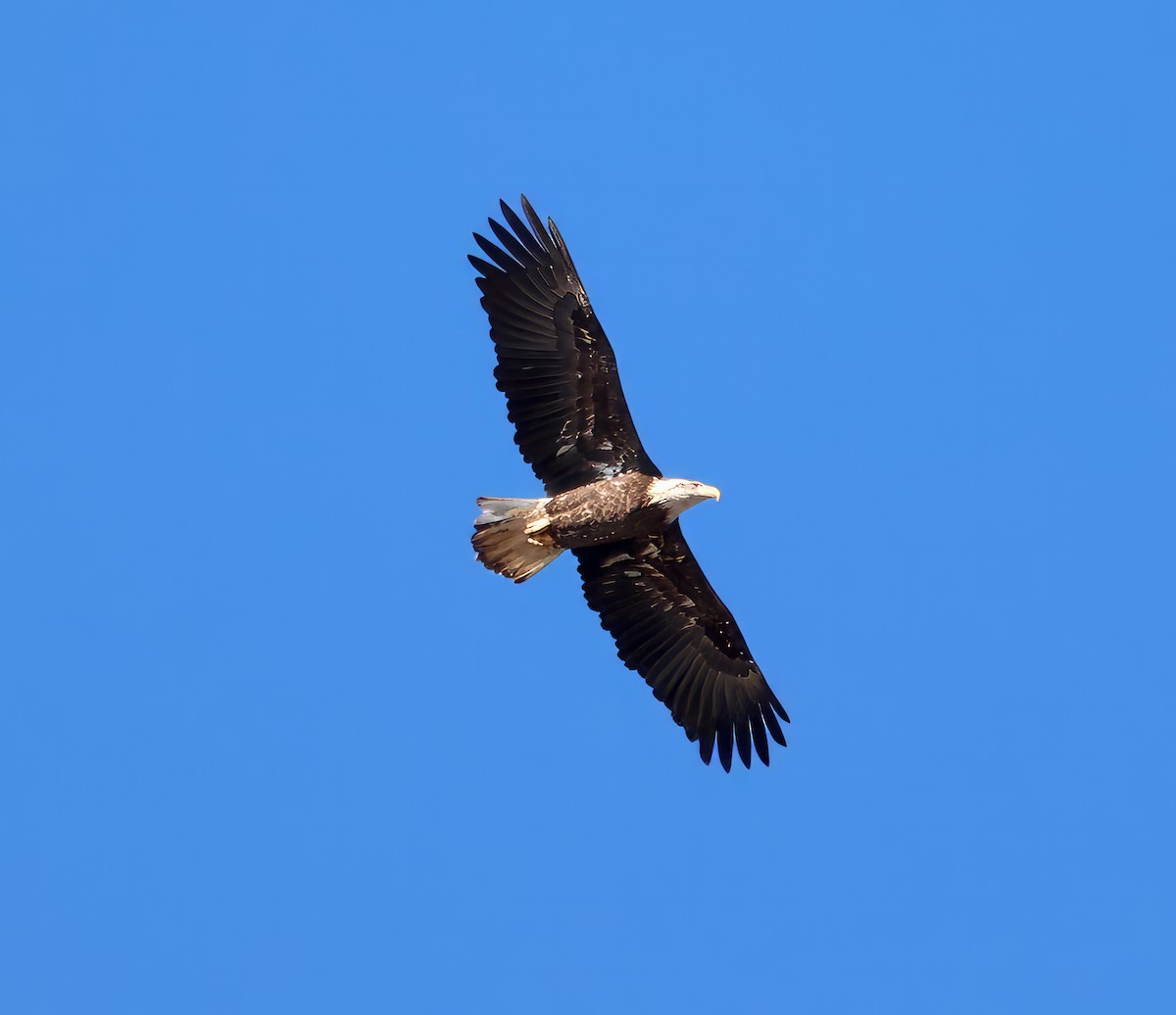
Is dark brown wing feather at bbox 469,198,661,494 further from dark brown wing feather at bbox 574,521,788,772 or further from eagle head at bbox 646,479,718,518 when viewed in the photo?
dark brown wing feather at bbox 574,521,788,772

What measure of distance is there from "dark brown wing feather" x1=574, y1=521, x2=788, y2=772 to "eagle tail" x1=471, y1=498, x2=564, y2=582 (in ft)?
2.47

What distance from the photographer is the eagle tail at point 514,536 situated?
650 inches

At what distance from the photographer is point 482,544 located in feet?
54.3

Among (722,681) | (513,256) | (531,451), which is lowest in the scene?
(722,681)

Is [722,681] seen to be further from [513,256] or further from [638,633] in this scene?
[513,256]

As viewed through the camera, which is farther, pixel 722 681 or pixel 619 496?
pixel 722 681

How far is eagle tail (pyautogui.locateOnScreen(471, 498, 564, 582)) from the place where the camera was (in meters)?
16.5

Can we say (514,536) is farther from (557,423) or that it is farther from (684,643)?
(684,643)

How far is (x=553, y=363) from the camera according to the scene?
16.4 meters

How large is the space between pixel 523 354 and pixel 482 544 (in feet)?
5.34

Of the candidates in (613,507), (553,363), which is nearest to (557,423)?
(553,363)

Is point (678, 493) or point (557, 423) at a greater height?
point (557, 423)

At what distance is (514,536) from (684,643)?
2019 millimetres

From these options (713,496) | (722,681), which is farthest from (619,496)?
(722,681)
